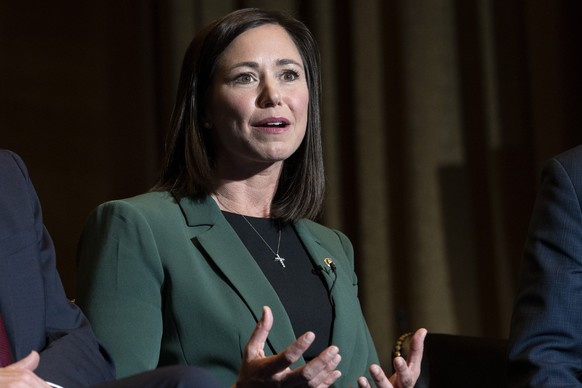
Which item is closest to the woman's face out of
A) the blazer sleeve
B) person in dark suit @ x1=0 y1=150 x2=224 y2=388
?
the blazer sleeve

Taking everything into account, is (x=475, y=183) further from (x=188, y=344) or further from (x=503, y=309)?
(x=188, y=344)

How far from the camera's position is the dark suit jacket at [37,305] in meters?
1.52

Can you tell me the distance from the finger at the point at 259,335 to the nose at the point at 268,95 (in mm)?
711

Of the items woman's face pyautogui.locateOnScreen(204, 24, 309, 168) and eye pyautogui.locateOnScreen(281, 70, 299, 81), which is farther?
eye pyautogui.locateOnScreen(281, 70, 299, 81)

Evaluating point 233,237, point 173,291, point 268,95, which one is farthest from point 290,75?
point 173,291

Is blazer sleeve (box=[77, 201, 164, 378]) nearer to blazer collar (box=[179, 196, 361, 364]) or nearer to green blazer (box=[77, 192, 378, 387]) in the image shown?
green blazer (box=[77, 192, 378, 387])

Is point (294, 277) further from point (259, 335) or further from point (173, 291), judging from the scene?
point (259, 335)

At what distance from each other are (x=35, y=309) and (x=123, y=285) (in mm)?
530

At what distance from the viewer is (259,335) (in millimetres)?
1738

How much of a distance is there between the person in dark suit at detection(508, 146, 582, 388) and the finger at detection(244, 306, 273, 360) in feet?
1.55

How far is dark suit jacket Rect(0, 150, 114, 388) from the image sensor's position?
4.99ft

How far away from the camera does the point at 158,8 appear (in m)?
3.93

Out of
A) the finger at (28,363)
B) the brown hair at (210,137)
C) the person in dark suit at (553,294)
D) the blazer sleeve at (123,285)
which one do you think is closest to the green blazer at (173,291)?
the blazer sleeve at (123,285)

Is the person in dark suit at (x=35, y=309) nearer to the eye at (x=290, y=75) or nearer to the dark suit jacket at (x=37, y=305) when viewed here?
the dark suit jacket at (x=37, y=305)
